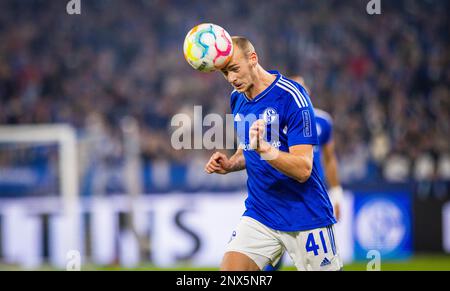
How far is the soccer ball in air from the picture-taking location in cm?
518

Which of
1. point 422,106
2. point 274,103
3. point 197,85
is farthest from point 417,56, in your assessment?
point 274,103

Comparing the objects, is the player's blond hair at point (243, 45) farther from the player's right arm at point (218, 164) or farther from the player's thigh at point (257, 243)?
the player's thigh at point (257, 243)

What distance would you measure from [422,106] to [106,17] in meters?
8.51

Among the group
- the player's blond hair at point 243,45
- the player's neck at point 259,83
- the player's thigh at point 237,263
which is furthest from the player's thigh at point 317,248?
the player's blond hair at point 243,45

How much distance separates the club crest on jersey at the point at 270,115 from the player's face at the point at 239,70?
23 cm

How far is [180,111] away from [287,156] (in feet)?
37.1

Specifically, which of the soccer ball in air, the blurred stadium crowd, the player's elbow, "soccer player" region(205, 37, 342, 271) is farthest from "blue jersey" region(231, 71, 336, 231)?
the blurred stadium crowd

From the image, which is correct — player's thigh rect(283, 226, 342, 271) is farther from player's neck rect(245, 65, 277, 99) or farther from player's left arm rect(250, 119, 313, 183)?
player's neck rect(245, 65, 277, 99)

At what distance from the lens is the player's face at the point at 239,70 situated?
17.3 ft

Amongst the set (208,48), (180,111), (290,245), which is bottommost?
(290,245)

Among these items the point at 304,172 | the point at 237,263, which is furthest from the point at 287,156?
the point at 237,263

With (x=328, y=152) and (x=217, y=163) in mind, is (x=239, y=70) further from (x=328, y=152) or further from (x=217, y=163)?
(x=328, y=152)


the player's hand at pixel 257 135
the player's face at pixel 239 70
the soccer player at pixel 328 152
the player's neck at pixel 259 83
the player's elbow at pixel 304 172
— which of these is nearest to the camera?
the player's hand at pixel 257 135

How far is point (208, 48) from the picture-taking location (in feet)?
16.9
